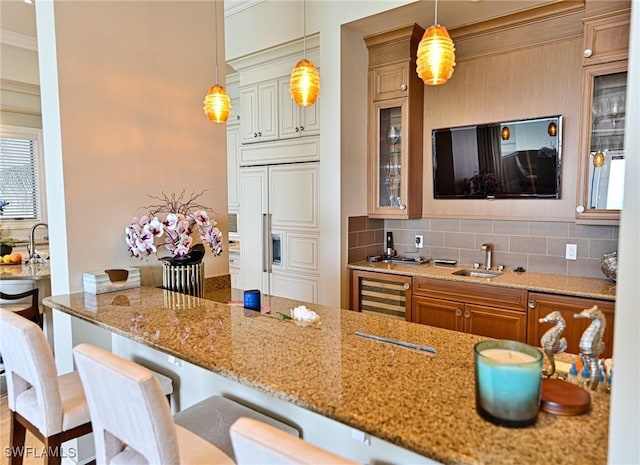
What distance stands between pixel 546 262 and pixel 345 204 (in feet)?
5.45

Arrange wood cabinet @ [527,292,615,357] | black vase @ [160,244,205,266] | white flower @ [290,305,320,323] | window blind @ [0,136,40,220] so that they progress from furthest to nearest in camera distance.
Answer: window blind @ [0,136,40,220], wood cabinet @ [527,292,615,357], black vase @ [160,244,205,266], white flower @ [290,305,320,323]

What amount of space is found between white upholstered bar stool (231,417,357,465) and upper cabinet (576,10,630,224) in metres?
2.75

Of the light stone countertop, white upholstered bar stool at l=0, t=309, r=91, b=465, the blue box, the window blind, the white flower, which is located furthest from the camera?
the window blind

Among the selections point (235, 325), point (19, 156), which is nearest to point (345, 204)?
point (235, 325)

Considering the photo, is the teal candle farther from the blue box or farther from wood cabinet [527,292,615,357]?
wood cabinet [527,292,615,357]

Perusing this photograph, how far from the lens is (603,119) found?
2818mm

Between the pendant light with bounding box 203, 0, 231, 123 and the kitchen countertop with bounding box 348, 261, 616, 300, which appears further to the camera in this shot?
the kitchen countertop with bounding box 348, 261, 616, 300

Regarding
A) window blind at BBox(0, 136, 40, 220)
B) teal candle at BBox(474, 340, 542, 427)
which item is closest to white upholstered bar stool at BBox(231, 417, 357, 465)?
teal candle at BBox(474, 340, 542, 427)

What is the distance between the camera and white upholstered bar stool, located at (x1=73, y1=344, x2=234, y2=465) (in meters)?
1.09

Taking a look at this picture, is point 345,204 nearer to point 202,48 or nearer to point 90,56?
point 202,48

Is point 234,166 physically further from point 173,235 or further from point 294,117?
point 173,235

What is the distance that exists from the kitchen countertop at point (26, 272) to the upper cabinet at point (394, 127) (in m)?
2.79

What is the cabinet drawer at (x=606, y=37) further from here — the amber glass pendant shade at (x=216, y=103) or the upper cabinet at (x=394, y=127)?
the amber glass pendant shade at (x=216, y=103)

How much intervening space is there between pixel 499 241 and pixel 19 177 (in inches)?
225
